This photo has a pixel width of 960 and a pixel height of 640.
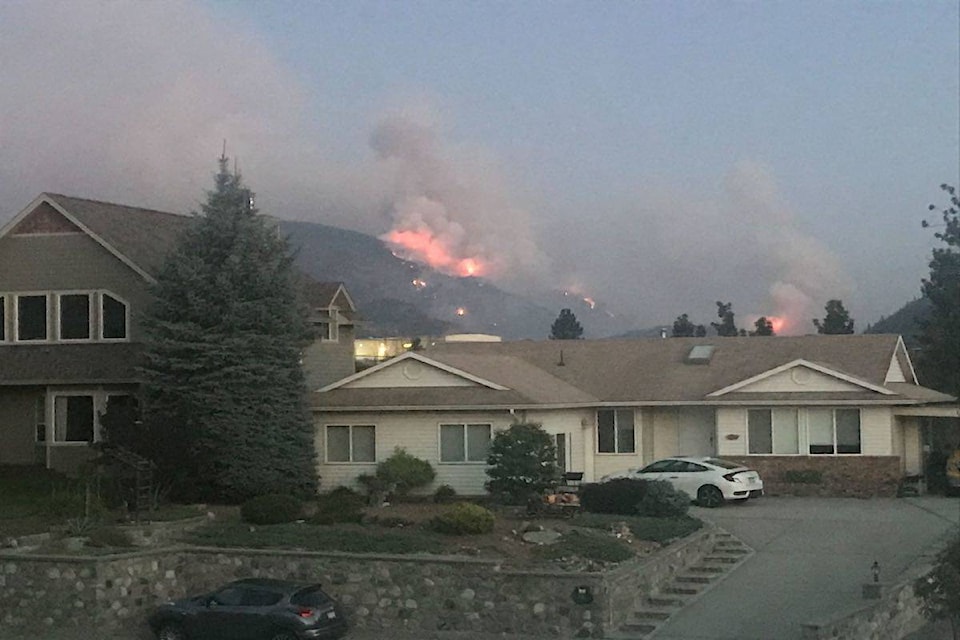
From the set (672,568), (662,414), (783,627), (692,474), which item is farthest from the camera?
(662,414)

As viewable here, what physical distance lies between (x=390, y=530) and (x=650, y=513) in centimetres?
636

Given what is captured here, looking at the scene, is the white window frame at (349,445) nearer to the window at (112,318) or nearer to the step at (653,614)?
the window at (112,318)

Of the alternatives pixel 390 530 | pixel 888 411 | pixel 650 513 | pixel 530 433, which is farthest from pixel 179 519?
pixel 888 411

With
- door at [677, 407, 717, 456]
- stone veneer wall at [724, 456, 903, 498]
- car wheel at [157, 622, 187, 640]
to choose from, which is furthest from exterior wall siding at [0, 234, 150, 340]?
stone veneer wall at [724, 456, 903, 498]

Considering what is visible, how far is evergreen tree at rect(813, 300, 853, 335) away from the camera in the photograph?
235 ft

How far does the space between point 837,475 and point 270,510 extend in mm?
17101

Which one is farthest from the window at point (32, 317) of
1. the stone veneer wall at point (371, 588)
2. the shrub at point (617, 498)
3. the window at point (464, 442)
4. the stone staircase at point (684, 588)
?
the stone staircase at point (684, 588)

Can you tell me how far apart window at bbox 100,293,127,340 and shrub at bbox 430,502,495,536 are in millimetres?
14528

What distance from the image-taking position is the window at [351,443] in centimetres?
3506

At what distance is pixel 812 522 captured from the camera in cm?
3052

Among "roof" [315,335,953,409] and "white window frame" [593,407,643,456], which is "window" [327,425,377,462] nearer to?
"roof" [315,335,953,409]

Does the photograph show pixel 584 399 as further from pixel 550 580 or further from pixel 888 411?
pixel 550 580

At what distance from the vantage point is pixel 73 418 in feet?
120

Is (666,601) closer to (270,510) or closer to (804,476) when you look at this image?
(270,510)
